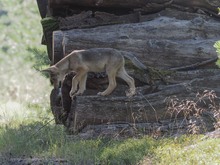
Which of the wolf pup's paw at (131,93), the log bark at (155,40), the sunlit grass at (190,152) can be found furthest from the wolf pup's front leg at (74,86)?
the sunlit grass at (190,152)

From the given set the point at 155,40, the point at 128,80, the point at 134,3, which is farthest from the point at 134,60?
the point at 134,3

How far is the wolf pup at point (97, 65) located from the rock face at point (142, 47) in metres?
0.24

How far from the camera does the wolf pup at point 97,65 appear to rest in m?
10.6

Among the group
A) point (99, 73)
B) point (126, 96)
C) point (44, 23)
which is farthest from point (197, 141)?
point (44, 23)

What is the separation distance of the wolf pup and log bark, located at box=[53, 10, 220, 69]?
1.41 feet

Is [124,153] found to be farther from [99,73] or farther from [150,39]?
[150,39]

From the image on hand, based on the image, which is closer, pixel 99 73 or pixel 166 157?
pixel 166 157

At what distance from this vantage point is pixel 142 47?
11.3 meters

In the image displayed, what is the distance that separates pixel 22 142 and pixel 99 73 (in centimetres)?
232

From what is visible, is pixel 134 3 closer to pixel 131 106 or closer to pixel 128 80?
pixel 128 80

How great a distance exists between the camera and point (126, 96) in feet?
35.3

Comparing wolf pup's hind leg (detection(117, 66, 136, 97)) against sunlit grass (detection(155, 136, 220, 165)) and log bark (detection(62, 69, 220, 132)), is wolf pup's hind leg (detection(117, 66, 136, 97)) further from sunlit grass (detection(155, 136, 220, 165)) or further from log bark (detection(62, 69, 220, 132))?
sunlit grass (detection(155, 136, 220, 165))

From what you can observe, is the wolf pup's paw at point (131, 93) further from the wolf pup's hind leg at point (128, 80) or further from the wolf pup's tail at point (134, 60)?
the wolf pup's tail at point (134, 60)

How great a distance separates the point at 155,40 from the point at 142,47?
0.35 m
